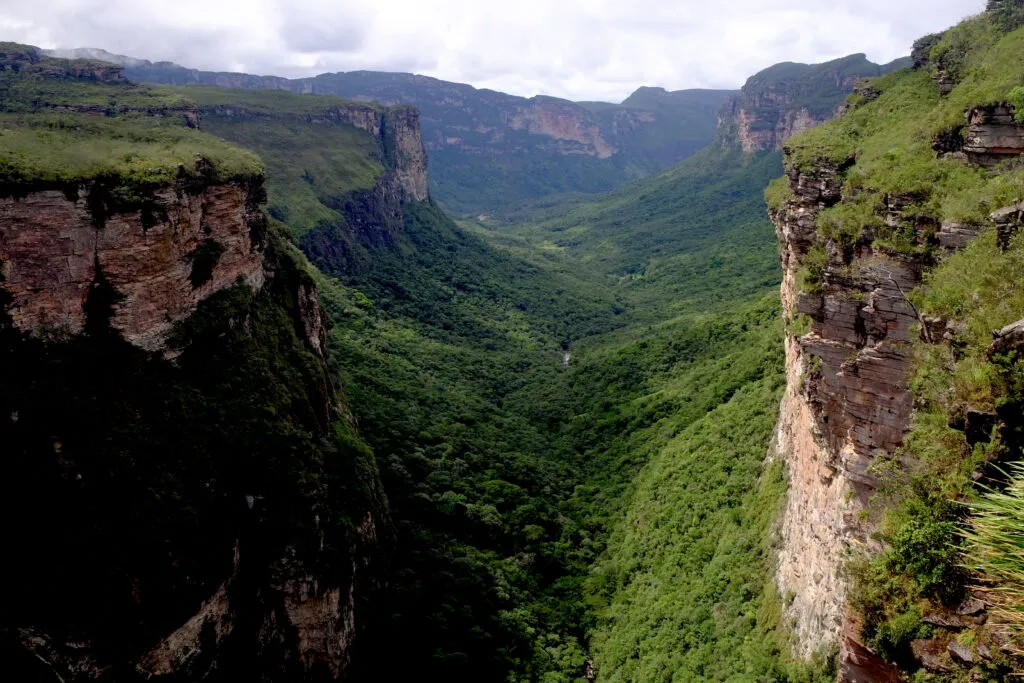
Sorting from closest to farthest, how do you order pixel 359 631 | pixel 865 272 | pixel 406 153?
pixel 865 272
pixel 359 631
pixel 406 153

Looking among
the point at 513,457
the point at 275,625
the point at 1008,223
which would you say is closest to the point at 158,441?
the point at 275,625

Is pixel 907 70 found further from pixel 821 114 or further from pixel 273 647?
pixel 821 114

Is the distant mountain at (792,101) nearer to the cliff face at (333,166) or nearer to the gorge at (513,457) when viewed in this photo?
the cliff face at (333,166)

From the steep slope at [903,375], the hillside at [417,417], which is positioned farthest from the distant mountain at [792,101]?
the steep slope at [903,375]

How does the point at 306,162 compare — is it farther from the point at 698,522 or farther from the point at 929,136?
the point at 929,136

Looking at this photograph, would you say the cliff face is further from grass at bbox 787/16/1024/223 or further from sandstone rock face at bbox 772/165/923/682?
sandstone rock face at bbox 772/165/923/682

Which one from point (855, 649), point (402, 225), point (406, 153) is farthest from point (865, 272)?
point (406, 153)
